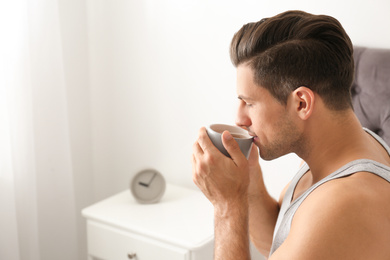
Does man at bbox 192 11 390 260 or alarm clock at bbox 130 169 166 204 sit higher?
man at bbox 192 11 390 260

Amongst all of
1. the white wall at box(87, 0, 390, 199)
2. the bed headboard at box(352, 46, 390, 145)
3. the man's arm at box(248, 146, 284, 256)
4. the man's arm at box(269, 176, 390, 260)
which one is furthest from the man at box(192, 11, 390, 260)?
the white wall at box(87, 0, 390, 199)

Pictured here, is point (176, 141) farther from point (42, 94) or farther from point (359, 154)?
point (359, 154)

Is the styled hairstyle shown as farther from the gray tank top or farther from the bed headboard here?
the bed headboard

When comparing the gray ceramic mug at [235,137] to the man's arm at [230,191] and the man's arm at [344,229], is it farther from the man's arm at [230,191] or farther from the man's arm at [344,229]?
the man's arm at [344,229]

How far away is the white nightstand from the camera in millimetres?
1962

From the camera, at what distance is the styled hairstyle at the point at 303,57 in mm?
1183

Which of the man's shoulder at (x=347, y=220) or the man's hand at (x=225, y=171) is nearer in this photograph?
the man's shoulder at (x=347, y=220)

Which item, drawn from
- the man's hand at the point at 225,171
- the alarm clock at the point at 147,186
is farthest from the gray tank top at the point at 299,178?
the alarm clock at the point at 147,186

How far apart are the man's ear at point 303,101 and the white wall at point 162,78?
87 centimetres

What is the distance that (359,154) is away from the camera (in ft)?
3.91

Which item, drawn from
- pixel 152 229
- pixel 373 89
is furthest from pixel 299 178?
pixel 152 229

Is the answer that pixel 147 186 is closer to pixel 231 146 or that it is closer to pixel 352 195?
pixel 231 146

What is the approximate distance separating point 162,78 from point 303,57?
128cm

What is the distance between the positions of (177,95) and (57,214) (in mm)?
708
